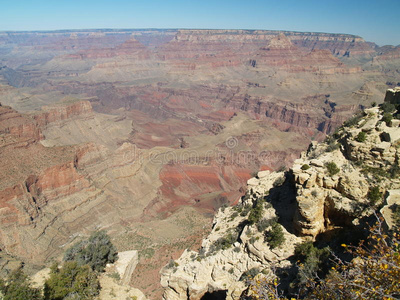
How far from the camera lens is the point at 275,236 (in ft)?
64.2

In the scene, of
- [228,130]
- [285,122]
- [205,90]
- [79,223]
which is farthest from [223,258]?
[205,90]

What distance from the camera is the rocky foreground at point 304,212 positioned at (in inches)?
700

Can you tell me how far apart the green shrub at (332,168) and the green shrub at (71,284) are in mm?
17330

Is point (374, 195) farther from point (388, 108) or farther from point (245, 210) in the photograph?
point (388, 108)

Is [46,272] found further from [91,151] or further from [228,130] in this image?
[228,130]

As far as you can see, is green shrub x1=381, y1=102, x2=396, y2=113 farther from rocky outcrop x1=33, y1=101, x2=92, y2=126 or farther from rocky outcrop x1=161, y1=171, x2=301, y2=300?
rocky outcrop x1=33, y1=101, x2=92, y2=126

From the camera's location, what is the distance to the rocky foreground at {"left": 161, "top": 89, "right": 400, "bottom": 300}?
58.3ft

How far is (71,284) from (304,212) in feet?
49.0

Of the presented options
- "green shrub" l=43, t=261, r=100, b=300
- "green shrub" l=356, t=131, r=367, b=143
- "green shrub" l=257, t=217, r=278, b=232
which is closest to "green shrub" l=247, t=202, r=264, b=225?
"green shrub" l=257, t=217, r=278, b=232

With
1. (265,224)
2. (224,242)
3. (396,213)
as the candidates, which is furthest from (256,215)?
(396,213)

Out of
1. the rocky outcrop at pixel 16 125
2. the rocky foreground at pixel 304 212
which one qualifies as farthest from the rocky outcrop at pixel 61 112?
the rocky foreground at pixel 304 212

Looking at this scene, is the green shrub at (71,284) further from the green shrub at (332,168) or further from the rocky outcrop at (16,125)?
the rocky outcrop at (16,125)

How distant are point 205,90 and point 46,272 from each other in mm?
166667

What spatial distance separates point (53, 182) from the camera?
47.4 m
